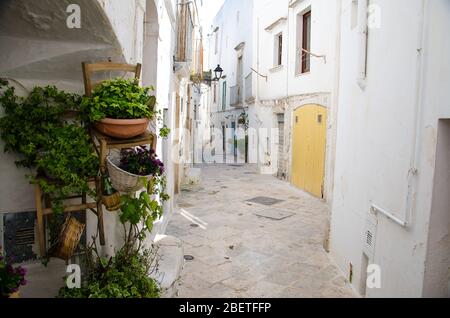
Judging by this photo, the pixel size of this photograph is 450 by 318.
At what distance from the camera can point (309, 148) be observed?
11281 millimetres

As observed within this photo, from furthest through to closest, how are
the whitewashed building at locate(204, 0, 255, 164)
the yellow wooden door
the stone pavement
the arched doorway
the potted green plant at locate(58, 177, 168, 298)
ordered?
1. the whitewashed building at locate(204, 0, 255, 164)
2. the yellow wooden door
3. the arched doorway
4. the stone pavement
5. the potted green plant at locate(58, 177, 168, 298)

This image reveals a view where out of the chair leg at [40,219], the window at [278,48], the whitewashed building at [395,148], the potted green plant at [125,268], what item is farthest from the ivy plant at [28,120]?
the window at [278,48]

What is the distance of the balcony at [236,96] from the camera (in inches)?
801

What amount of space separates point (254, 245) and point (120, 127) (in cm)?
419

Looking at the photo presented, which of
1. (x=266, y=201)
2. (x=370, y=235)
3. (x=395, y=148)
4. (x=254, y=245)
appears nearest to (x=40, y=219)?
(x=395, y=148)

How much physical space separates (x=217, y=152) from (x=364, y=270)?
21.7 meters

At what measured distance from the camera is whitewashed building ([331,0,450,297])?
2.97 metres

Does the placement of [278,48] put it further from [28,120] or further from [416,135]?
[28,120]

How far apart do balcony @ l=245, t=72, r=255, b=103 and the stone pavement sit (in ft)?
24.6

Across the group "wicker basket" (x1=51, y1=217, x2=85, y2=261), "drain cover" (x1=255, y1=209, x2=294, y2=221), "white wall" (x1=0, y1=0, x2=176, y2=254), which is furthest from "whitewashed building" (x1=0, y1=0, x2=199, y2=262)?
"drain cover" (x1=255, y1=209, x2=294, y2=221)

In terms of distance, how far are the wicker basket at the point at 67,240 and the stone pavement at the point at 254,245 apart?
1979 mm

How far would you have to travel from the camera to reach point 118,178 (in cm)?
262

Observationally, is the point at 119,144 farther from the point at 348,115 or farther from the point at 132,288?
the point at 348,115
